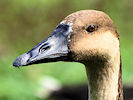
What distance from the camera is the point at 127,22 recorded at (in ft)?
35.0

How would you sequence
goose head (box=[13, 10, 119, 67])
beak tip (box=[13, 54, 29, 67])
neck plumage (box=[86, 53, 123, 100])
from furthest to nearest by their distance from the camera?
neck plumage (box=[86, 53, 123, 100]) → goose head (box=[13, 10, 119, 67]) → beak tip (box=[13, 54, 29, 67])

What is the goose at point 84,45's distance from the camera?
9.98 feet

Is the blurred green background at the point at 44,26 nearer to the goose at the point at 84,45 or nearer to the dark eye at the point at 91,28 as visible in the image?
the goose at the point at 84,45

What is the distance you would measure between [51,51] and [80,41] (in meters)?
0.28

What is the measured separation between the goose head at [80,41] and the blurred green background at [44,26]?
4.73 meters

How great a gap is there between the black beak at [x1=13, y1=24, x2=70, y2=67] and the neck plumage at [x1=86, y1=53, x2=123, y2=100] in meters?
0.31

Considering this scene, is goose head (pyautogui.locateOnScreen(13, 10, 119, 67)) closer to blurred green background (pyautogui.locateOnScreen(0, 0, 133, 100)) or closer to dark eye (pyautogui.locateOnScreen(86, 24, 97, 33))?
dark eye (pyautogui.locateOnScreen(86, 24, 97, 33))

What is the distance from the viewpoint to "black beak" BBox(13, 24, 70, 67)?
298 cm

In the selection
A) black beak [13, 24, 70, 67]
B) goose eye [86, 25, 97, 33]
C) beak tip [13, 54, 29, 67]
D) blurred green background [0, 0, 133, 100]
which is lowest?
beak tip [13, 54, 29, 67]

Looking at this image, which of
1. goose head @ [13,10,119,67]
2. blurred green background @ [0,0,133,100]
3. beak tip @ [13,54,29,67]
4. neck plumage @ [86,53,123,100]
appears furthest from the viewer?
blurred green background @ [0,0,133,100]

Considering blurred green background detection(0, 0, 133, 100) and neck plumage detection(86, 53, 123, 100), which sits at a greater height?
blurred green background detection(0, 0, 133, 100)

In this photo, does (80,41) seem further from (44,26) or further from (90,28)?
(44,26)

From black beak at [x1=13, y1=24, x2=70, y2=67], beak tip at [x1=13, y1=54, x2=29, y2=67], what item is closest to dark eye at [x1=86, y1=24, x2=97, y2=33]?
black beak at [x1=13, y1=24, x2=70, y2=67]

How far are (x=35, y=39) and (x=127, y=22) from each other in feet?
9.75
